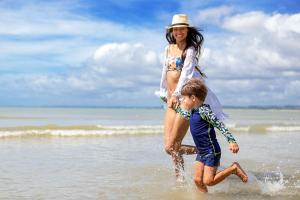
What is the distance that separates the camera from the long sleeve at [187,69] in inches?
243

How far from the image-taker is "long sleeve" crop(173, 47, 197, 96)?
6.16 meters

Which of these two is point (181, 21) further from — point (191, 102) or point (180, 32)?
point (191, 102)

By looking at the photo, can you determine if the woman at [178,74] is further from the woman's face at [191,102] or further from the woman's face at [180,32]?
the woman's face at [191,102]

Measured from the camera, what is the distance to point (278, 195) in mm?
5930

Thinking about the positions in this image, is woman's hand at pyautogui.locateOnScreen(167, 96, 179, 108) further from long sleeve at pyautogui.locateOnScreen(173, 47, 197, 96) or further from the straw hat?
the straw hat

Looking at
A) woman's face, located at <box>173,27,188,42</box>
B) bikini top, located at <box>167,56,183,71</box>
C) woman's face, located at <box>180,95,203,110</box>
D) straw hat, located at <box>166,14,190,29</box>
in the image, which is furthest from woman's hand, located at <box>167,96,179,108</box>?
straw hat, located at <box>166,14,190,29</box>

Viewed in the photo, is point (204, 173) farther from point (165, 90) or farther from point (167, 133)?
point (165, 90)

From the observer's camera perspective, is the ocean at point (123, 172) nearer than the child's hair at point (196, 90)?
No

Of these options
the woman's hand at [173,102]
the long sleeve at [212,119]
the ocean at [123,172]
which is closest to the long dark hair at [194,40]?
the woman's hand at [173,102]

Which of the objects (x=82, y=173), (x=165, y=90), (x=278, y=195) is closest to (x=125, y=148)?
(x=82, y=173)

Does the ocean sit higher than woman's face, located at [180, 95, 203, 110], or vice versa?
woman's face, located at [180, 95, 203, 110]

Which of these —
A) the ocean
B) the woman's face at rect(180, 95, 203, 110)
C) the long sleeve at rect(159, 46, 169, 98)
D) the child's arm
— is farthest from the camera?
the long sleeve at rect(159, 46, 169, 98)

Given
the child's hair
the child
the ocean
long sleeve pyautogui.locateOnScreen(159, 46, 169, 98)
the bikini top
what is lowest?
the ocean

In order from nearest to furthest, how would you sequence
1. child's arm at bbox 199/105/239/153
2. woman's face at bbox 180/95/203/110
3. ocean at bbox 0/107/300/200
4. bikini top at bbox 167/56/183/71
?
1. child's arm at bbox 199/105/239/153
2. woman's face at bbox 180/95/203/110
3. ocean at bbox 0/107/300/200
4. bikini top at bbox 167/56/183/71
